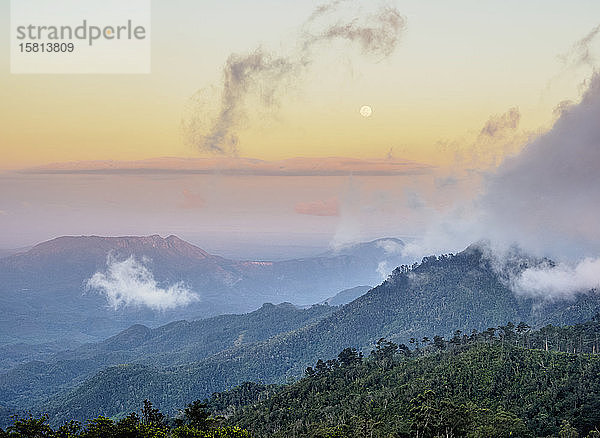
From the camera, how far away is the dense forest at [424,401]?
303 feet

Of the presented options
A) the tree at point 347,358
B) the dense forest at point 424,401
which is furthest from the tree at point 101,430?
the tree at point 347,358

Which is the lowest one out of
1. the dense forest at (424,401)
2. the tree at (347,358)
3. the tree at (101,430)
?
the tree at (347,358)

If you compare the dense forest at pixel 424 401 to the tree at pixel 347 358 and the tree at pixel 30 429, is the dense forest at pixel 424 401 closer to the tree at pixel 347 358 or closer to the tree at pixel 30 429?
the tree at pixel 30 429

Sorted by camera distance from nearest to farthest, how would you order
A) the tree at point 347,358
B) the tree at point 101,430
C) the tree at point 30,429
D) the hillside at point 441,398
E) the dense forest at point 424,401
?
the tree at point 30,429 → the tree at point 101,430 → the dense forest at point 424,401 → the hillside at point 441,398 → the tree at point 347,358

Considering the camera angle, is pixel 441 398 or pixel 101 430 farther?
pixel 441 398

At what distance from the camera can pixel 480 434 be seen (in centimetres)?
9300

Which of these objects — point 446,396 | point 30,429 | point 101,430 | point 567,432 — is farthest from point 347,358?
point 30,429

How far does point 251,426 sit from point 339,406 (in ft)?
83.8

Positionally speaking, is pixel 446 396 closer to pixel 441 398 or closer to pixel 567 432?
pixel 441 398

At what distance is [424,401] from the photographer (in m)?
110

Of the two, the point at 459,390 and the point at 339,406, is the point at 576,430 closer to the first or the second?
the point at 459,390

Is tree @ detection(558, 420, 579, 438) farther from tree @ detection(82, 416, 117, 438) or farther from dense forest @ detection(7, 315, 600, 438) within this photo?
tree @ detection(82, 416, 117, 438)

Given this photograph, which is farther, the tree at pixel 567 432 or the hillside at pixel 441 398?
the hillside at pixel 441 398

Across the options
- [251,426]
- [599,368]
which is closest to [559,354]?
[599,368]
